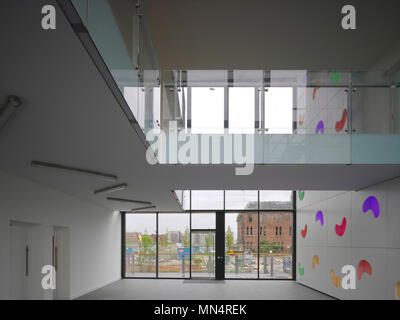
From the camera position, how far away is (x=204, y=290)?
41.2 feet

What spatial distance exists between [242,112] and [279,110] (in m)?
0.59

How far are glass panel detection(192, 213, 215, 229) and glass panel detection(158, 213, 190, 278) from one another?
0.30m

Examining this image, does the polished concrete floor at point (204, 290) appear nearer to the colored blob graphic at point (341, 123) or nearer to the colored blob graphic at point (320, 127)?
the colored blob graphic at point (320, 127)

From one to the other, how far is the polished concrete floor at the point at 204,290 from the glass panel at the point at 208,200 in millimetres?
3095

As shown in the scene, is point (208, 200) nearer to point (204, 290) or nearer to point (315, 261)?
point (204, 290)

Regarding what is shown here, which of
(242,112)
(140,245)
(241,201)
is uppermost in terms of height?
(242,112)

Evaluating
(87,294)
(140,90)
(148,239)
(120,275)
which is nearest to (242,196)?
(148,239)

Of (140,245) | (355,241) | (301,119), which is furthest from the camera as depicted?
(140,245)

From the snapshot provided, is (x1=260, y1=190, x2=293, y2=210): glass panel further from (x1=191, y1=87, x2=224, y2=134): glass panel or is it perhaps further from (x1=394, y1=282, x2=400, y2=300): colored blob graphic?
(x1=191, y1=87, x2=224, y2=134): glass panel

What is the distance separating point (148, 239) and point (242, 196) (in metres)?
4.37

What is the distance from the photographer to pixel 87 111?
343 cm

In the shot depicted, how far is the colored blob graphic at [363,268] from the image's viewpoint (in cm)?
820

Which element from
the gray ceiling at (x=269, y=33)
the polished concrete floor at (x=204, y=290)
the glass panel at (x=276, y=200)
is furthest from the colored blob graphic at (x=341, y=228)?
the glass panel at (x=276, y=200)

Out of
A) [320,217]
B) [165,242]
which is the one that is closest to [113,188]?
[320,217]
